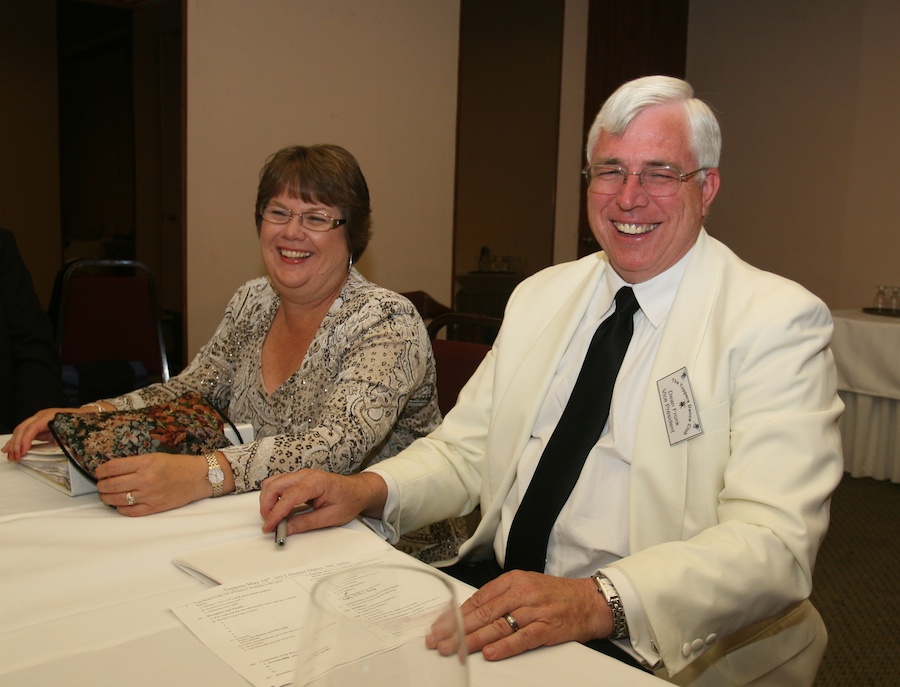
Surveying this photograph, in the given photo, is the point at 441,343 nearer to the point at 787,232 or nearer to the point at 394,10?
the point at 394,10

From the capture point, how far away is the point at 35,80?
4.96m

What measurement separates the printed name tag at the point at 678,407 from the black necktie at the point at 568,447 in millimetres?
129

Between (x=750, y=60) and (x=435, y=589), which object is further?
(x=750, y=60)

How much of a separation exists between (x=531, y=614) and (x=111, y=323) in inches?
124

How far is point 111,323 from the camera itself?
360 centimetres

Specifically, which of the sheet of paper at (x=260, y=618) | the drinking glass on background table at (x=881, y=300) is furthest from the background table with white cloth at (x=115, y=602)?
the drinking glass on background table at (x=881, y=300)

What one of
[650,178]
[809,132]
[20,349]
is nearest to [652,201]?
[650,178]

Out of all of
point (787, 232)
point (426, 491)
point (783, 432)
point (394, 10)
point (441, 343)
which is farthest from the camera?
point (787, 232)

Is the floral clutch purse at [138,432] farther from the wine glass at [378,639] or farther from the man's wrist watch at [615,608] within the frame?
the wine glass at [378,639]

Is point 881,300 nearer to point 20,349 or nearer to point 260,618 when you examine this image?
point 20,349

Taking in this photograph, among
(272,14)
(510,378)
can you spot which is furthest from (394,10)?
(510,378)

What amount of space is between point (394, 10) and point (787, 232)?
4.12m

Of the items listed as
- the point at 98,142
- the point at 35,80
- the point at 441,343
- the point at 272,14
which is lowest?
the point at 441,343

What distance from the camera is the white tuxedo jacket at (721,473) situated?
1.16 meters
